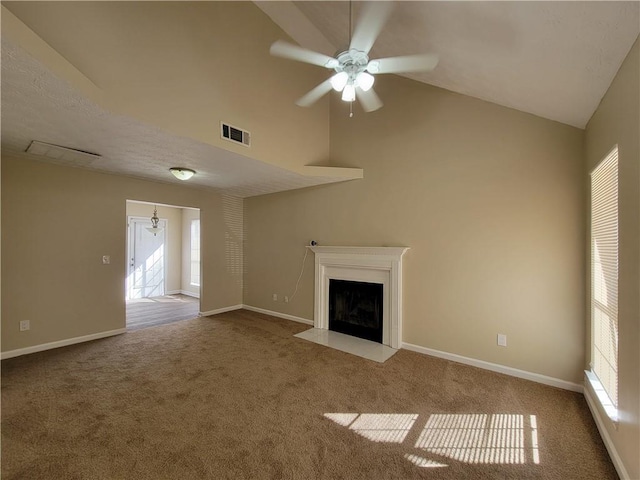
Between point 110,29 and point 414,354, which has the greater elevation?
point 110,29

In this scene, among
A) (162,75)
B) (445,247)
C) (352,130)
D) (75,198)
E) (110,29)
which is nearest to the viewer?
(110,29)

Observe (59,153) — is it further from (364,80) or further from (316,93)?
(364,80)

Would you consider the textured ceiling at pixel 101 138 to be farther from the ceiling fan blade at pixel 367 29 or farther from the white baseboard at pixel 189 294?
the white baseboard at pixel 189 294

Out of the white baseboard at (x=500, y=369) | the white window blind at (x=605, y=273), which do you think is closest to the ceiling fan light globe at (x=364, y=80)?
the white window blind at (x=605, y=273)

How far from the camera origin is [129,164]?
11.7 feet

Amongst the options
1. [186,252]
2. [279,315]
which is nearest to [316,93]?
[279,315]

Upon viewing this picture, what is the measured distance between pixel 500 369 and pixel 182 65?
4519 millimetres

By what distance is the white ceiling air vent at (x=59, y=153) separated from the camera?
2.95 metres

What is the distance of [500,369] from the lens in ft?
9.91

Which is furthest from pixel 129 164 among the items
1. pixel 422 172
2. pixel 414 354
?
pixel 414 354

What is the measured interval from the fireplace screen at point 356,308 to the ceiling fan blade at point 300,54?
2882 millimetres

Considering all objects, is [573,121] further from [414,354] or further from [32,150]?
[32,150]

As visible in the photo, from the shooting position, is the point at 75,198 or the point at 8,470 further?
the point at 75,198

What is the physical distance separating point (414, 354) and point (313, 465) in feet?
7.09
